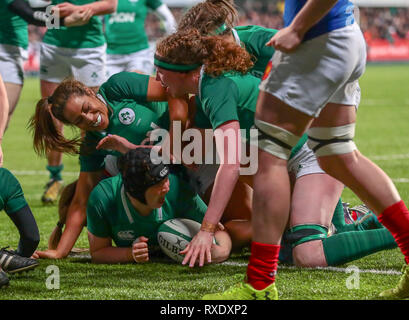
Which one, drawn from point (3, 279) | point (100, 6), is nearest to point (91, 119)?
point (3, 279)

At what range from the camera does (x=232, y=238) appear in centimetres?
470

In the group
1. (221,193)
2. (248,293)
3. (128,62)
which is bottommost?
(128,62)

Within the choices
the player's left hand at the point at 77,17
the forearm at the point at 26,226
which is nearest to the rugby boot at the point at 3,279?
the forearm at the point at 26,226

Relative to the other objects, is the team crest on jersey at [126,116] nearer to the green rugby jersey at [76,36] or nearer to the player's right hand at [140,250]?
the player's right hand at [140,250]

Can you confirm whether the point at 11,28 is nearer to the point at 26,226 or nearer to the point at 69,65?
the point at 69,65

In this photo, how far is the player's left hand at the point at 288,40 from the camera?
125 inches

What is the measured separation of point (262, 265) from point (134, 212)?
1354mm

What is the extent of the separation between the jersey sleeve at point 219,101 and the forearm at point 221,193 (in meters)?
0.27

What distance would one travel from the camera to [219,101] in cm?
383

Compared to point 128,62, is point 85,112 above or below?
above

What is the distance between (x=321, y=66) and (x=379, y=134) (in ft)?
29.0
